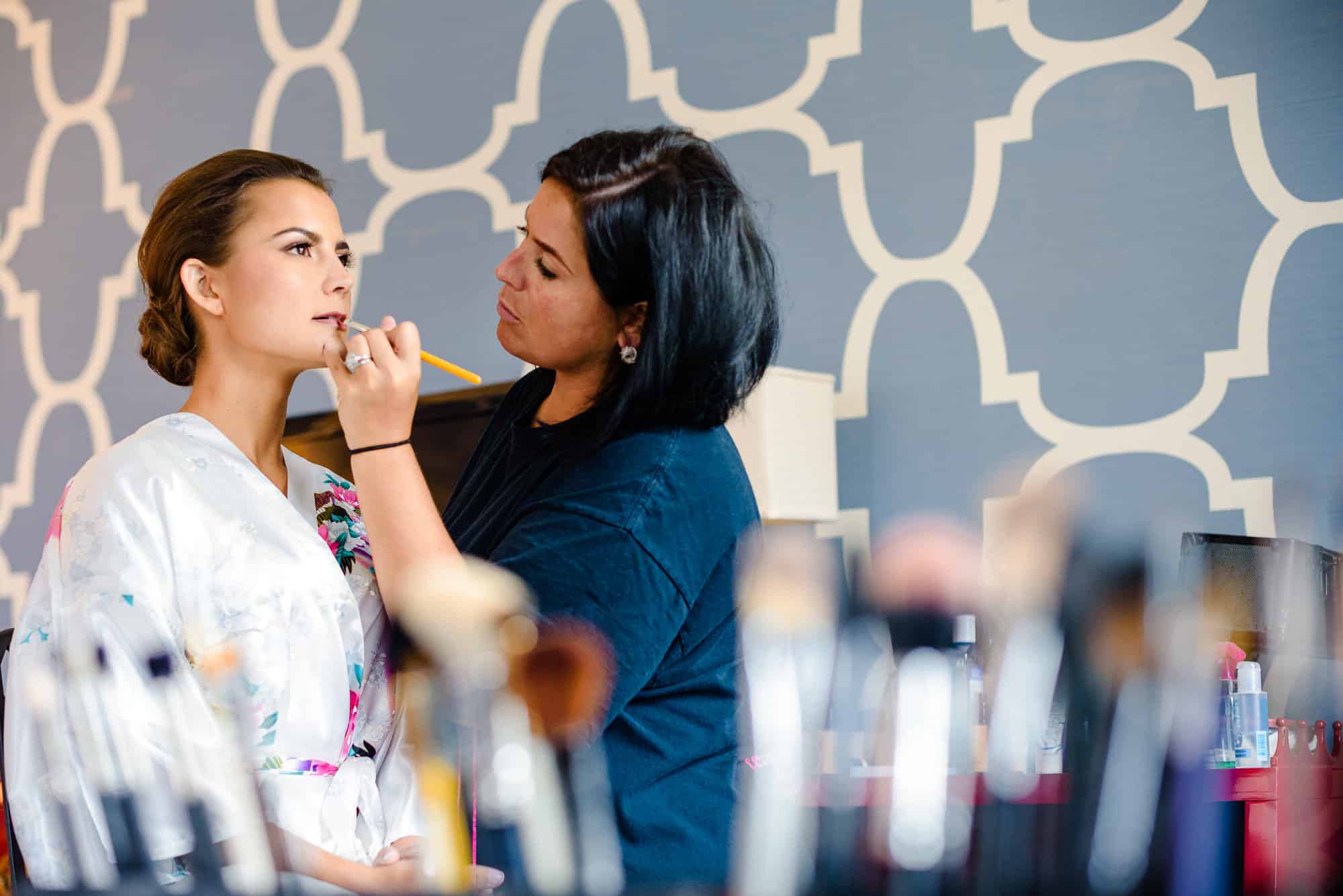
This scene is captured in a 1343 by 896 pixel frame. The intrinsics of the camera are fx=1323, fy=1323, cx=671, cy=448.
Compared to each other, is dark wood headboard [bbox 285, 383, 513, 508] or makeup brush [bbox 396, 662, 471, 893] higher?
dark wood headboard [bbox 285, 383, 513, 508]

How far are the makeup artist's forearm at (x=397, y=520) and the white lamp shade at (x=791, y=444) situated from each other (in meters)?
1.17

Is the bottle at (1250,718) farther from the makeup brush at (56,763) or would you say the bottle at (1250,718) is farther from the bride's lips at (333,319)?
the makeup brush at (56,763)

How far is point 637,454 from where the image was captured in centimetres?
102

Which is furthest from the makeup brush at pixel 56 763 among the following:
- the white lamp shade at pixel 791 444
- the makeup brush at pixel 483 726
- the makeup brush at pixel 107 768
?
the white lamp shade at pixel 791 444

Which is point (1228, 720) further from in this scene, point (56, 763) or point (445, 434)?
point (56, 763)

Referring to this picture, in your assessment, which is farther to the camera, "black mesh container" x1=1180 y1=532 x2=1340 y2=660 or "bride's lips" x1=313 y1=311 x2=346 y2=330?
"black mesh container" x1=1180 y1=532 x2=1340 y2=660

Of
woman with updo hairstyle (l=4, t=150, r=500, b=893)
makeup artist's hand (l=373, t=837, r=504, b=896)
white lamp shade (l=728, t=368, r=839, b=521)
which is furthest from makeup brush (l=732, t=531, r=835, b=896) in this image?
white lamp shade (l=728, t=368, r=839, b=521)

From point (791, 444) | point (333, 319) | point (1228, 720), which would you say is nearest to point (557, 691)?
point (333, 319)

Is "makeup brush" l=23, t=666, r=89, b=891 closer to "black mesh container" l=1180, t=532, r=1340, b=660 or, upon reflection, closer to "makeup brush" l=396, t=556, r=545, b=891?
"makeup brush" l=396, t=556, r=545, b=891

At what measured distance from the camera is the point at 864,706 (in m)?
0.33

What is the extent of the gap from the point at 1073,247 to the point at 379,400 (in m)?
1.59

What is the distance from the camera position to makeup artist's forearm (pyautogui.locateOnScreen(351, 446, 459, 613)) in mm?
985

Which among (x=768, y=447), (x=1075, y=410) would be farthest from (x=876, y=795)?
(x=1075, y=410)

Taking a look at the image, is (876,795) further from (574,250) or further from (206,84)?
(206,84)
